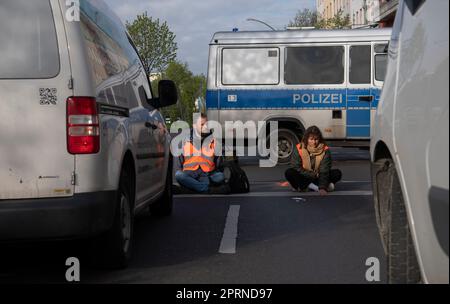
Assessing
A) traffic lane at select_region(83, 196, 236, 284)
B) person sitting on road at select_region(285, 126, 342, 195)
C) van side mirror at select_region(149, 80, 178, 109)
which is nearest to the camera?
traffic lane at select_region(83, 196, 236, 284)

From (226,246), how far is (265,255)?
1.80ft

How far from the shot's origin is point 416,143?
296cm

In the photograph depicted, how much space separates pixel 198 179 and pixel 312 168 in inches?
71.8

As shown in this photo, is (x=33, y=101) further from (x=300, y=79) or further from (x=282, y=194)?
(x=300, y=79)

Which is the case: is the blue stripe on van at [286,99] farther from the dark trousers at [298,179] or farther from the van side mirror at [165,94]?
the van side mirror at [165,94]

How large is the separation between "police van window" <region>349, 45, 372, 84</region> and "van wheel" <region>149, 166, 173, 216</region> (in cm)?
899

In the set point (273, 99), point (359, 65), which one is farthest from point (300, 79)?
point (359, 65)

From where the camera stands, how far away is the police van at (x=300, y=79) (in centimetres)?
1616

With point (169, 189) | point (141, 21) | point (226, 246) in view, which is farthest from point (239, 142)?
point (141, 21)

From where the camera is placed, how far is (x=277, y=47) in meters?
16.4

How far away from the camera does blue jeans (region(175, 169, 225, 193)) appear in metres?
10.8

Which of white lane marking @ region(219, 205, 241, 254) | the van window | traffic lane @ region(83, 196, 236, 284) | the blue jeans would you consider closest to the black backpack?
the blue jeans

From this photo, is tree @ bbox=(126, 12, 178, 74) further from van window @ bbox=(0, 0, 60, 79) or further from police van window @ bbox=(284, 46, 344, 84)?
van window @ bbox=(0, 0, 60, 79)
